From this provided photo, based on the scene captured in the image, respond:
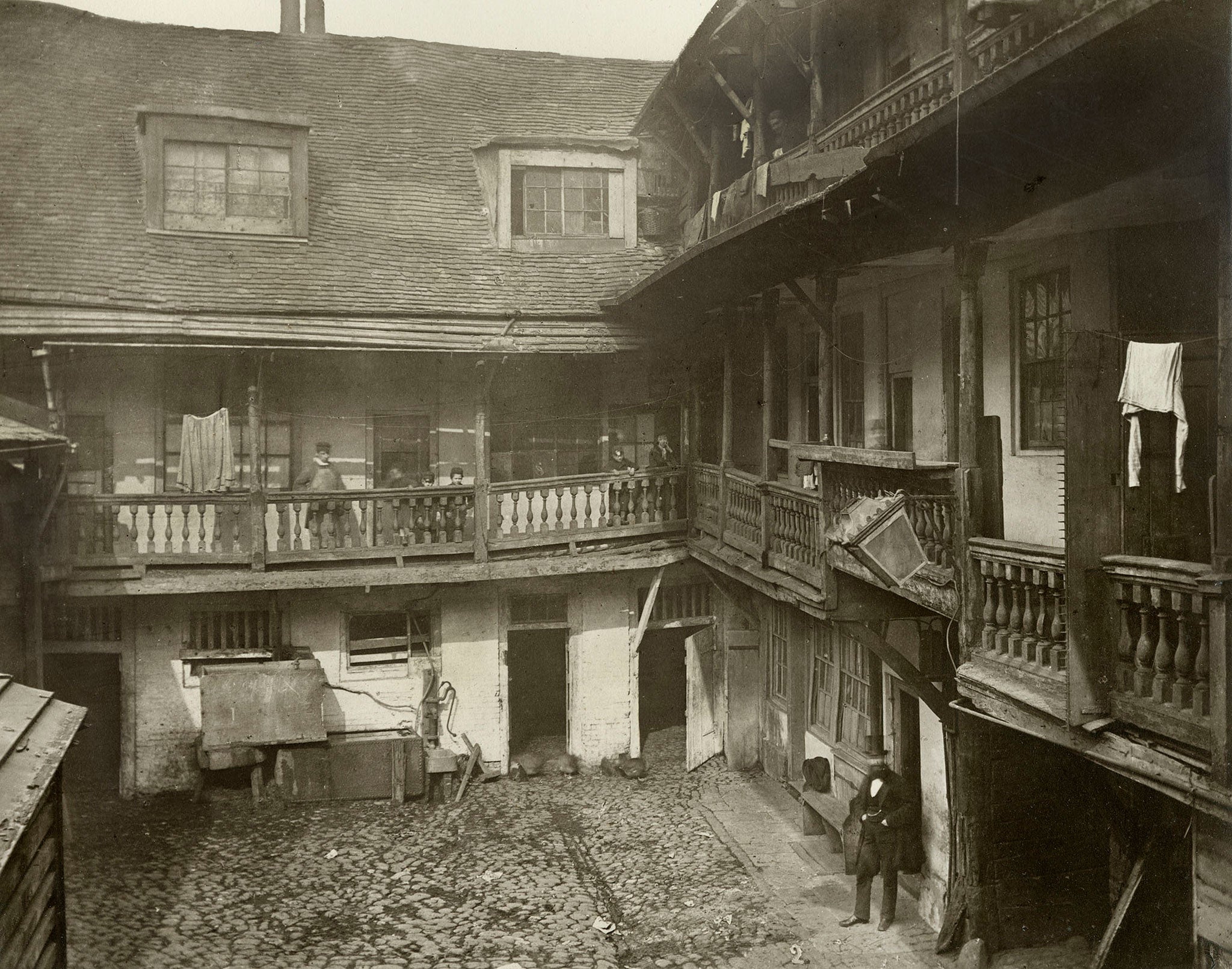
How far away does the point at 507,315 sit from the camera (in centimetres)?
1616

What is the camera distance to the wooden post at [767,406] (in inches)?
A: 513

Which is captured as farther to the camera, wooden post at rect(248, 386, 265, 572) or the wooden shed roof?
wooden post at rect(248, 386, 265, 572)

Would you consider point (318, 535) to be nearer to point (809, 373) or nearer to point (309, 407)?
point (309, 407)

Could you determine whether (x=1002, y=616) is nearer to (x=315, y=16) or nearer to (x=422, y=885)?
(x=422, y=885)

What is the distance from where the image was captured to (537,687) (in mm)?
21250

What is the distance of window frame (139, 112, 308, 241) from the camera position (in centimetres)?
1645

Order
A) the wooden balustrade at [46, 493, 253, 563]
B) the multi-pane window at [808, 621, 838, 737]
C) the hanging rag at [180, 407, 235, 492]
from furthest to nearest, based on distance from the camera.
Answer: the hanging rag at [180, 407, 235, 492] → the wooden balustrade at [46, 493, 253, 563] → the multi-pane window at [808, 621, 838, 737]

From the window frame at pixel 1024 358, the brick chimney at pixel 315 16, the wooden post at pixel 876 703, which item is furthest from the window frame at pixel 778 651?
the brick chimney at pixel 315 16

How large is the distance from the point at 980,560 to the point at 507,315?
990 cm

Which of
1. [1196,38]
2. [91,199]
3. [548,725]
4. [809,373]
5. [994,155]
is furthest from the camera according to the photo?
[548,725]

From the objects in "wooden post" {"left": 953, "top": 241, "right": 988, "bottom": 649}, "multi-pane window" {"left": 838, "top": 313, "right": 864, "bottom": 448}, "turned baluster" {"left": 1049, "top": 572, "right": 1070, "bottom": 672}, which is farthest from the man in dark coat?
"multi-pane window" {"left": 838, "top": 313, "right": 864, "bottom": 448}

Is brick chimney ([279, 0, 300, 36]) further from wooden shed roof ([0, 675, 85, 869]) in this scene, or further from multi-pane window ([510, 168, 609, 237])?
wooden shed roof ([0, 675, 85, 869])

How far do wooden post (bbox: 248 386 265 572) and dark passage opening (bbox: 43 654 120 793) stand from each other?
123 inches

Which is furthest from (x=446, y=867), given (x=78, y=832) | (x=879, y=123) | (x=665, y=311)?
(x=879, y=123)
